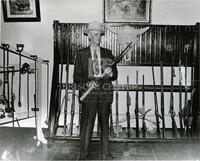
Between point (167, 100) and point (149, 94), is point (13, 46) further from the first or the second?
point (167, 100)

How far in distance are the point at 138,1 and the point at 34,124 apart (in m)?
2.57

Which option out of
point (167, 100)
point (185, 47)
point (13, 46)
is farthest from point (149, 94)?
point (13, 46)

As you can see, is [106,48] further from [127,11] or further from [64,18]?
[64,18]

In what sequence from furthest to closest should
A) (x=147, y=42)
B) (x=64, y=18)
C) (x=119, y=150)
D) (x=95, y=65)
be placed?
(x=64, y=18), (x=147, y=42), (x=119, y=150), (x=95, y=65)

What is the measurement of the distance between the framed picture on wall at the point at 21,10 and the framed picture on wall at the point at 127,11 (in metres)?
1.12

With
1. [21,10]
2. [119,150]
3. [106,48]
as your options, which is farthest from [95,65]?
[21,10]

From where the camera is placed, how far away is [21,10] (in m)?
4.30

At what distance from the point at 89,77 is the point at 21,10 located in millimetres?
2007

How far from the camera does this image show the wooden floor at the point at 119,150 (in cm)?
306

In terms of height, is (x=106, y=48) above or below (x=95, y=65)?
above

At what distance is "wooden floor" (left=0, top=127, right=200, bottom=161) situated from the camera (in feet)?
10.0

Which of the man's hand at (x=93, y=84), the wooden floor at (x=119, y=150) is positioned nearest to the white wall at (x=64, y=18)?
the wooden floor at (x=119, y=150)

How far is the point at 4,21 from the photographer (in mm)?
4426

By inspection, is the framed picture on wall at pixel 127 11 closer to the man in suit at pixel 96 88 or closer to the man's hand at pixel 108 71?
the man in suit at pixel 96 88
